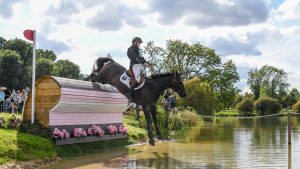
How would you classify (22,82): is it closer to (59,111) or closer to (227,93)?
(227,93)

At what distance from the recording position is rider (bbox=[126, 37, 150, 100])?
14570mm

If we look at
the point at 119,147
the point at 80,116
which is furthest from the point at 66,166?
the point at 119,147

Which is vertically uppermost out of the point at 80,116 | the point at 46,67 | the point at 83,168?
the point at 46,67

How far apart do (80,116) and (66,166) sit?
3812 mm

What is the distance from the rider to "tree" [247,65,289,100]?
9943 cm

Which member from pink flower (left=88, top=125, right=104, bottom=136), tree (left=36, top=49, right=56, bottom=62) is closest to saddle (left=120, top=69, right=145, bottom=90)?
pink flower (left=88, top=125, right=104, bottom=136)

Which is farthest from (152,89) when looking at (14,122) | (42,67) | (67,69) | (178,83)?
(67,69)

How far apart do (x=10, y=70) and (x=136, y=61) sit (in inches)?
1718

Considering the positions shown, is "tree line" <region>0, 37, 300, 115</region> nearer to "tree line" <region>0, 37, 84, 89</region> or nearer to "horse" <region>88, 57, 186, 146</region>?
"tree line" <region>0, 37, 84, 89</region>

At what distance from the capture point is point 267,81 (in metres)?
115

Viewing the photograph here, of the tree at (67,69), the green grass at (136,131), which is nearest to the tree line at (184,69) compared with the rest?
the tree at (67,69)

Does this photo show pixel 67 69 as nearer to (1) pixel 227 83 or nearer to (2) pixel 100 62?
(1) pixel 227 83

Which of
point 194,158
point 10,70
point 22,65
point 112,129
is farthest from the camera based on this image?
point 22,65

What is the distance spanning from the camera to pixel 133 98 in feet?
48.8
